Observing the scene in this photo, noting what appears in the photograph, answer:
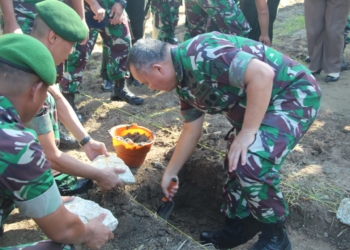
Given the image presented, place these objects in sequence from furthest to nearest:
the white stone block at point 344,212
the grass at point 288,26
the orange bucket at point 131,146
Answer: the grass at point 288,26 < the orange bucket at point 131,146 < the white stone block at point 344,212

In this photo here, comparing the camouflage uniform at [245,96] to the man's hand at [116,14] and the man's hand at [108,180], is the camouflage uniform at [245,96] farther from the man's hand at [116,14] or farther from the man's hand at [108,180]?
the man's hand at [116,14]

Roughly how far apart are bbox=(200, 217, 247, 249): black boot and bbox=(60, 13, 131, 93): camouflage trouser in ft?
7.51

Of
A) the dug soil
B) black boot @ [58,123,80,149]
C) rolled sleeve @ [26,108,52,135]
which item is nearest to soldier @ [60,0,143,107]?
the dug soil

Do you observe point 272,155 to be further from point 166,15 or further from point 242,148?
point 166,15

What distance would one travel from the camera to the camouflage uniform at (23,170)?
1846 millimetres

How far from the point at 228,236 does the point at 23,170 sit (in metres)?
2.04

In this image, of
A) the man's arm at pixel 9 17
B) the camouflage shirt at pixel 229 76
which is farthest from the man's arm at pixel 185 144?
the man's arm at pixel 9 17

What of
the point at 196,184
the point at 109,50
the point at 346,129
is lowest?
the point at 346,129

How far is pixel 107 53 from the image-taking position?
521 cm

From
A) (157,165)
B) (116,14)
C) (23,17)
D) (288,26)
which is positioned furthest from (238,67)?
(288,26)

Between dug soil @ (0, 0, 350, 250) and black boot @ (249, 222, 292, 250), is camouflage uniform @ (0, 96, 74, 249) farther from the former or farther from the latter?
black boot @ (249, 222, 292, 250)

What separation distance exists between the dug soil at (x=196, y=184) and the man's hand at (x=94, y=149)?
293 mm

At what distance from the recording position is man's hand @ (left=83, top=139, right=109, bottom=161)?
3.39 m

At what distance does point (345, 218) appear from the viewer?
131 inches
